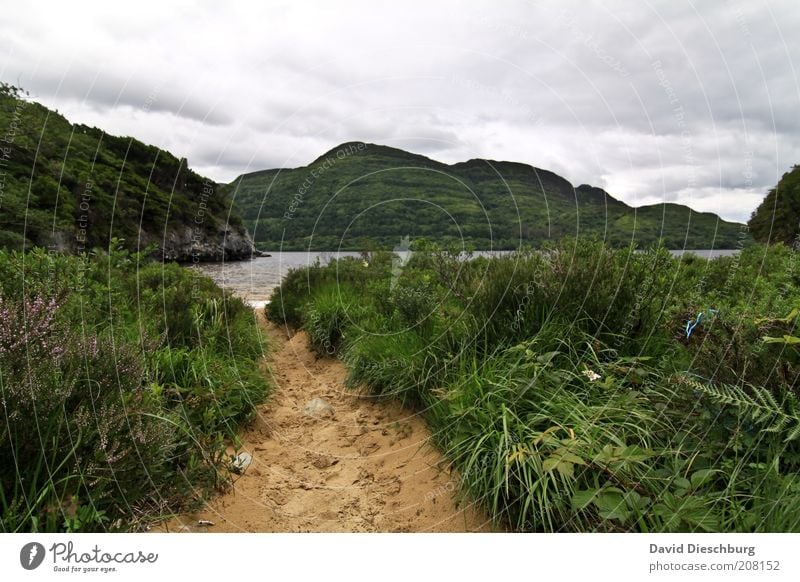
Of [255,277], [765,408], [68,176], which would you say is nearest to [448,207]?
[765,408]

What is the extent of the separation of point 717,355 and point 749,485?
0.81 m

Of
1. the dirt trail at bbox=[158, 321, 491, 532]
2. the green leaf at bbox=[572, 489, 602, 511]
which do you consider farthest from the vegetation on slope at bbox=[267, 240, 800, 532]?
the dirt trail at bbox=[158, 321, 491, 532]

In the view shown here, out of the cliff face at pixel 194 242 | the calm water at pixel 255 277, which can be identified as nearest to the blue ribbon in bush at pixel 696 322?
the cliff face at pixel 194 242

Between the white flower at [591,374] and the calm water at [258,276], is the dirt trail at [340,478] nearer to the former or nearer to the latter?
the white flower at [591,374]

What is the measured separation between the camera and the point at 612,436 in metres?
2.84

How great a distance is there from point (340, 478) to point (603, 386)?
7.66 ft

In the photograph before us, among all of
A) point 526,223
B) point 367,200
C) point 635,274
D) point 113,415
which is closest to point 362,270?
point 367,200

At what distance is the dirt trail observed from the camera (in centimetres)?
320

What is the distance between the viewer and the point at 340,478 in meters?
3.97

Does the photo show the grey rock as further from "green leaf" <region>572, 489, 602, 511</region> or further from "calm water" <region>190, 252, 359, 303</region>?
"green leaf" <region>572, 489, 602, 511</region>

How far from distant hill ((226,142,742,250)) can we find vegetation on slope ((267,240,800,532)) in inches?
19.3

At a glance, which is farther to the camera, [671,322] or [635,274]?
[635,274]

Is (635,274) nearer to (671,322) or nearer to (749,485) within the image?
(671,322)

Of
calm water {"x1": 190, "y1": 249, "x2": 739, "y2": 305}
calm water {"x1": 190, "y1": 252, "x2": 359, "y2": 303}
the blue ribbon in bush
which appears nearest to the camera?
the blue ribbon in bush
